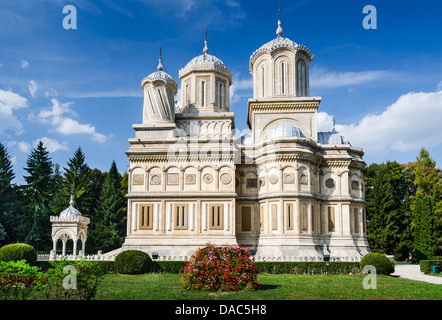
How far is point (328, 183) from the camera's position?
28.9 metres

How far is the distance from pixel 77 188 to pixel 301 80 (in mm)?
24139

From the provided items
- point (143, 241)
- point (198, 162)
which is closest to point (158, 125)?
point (198, 162)

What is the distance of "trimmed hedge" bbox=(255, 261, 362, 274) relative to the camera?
836 inches

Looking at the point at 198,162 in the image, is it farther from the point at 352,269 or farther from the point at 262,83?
the point at 352,269

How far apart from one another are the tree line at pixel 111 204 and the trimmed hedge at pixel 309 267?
12958mm

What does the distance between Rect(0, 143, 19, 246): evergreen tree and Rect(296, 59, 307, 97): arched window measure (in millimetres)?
25601

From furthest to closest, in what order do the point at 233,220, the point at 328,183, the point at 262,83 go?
the point at 262,83 < the point at 328,183 < the point at 233,220

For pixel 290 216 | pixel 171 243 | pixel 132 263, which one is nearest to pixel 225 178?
pixel 290 216

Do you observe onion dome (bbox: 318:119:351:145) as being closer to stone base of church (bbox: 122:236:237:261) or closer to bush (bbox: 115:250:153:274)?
stone base of church (bbox: 122:236:237:261)

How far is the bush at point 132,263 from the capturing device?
1989 cm
